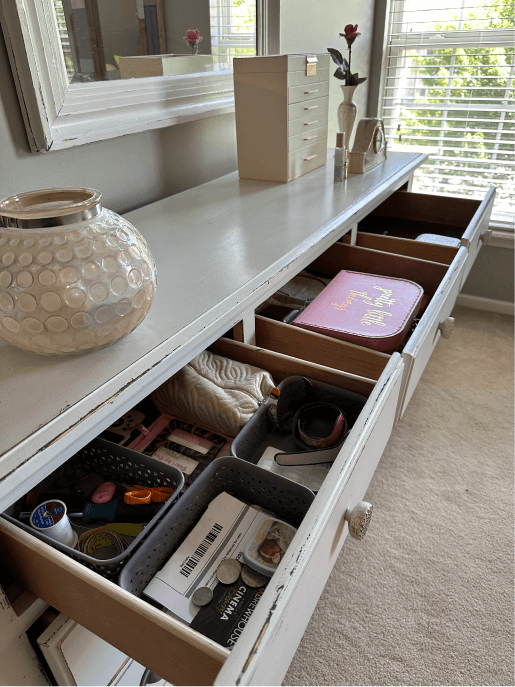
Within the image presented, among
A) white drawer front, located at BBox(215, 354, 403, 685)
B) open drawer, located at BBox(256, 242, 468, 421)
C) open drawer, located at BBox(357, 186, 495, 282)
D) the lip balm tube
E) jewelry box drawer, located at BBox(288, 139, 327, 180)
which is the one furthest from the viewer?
open drawer, located at BBox(357, 186, 495, 282)

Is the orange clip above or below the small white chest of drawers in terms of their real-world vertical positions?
below

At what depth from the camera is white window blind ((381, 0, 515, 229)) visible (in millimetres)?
2115

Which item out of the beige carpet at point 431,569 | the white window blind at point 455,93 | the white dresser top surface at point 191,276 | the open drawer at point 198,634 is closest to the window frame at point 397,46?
the white window blind at point 455,93

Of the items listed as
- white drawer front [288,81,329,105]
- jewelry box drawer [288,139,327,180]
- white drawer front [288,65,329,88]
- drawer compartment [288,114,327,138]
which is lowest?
jewelry box drawer [288,139,327,180]

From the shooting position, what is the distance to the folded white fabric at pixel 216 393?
0.87 meters

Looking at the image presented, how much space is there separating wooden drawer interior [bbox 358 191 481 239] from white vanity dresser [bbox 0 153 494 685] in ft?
1.82

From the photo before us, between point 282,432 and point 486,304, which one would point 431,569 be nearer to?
point 282,432

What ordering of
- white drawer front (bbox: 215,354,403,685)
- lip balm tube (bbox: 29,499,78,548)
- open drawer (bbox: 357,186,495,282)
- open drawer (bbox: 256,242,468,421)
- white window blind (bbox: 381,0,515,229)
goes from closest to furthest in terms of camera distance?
white drawer front (bbox: 215,354,403,685) < lip balm tube (bbox: 29,499,78,548) < open drawer (bbox: 256,242,468,421) < open drawer (bbox: 357,186,495,282) < white window blind (bbox: 381,0,515,229)

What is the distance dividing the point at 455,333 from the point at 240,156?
141 centimetres

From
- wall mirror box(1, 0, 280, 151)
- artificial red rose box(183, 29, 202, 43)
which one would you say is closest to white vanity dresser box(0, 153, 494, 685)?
wall mirror box(1, 0, 280, 151)

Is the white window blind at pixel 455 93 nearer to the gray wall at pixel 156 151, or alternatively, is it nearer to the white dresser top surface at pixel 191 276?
the gray wall at pixel 156 151

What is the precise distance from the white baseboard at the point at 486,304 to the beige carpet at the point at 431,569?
758 mm

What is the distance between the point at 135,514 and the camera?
0.75 metres

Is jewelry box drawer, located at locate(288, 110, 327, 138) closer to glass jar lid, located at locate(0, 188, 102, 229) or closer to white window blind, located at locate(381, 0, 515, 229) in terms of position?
glass jar lid, located at locate(0, 188, 102, 229)
